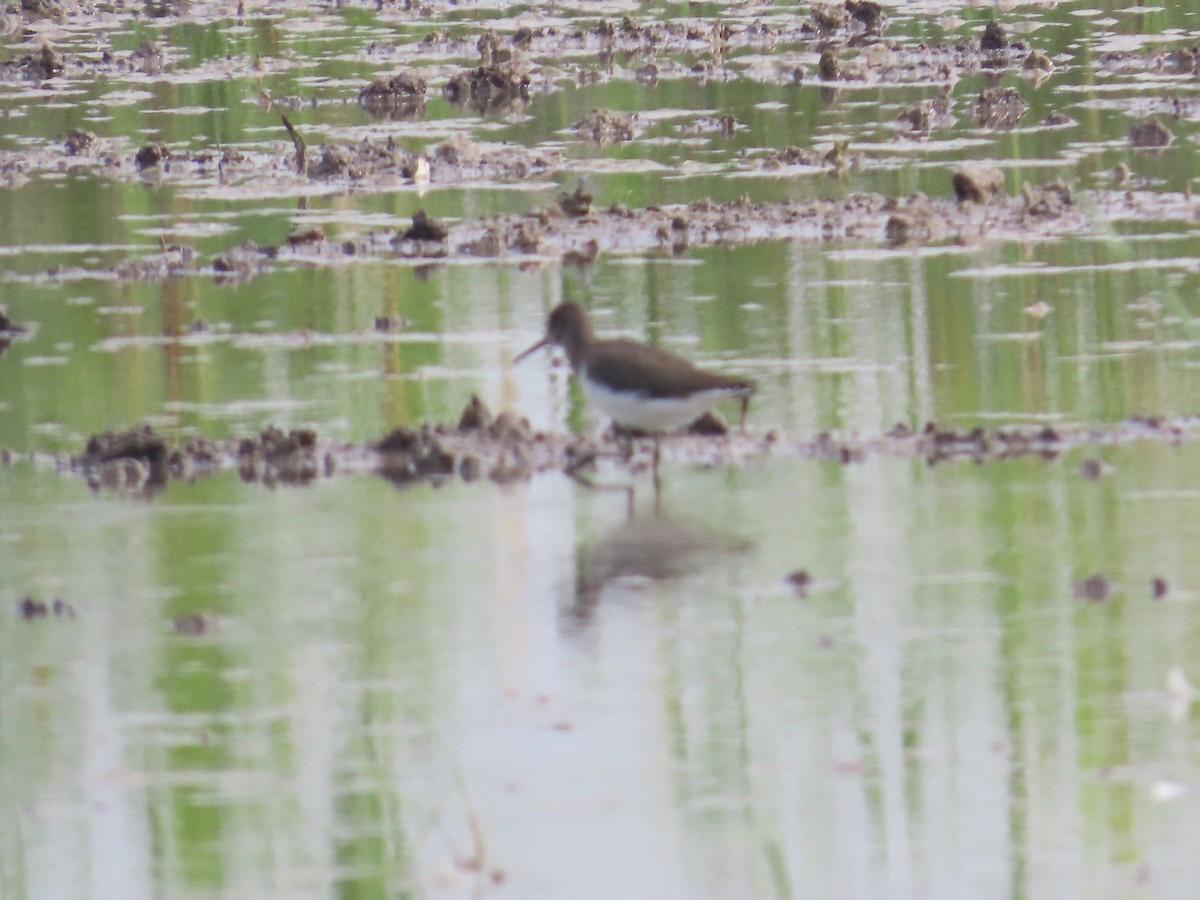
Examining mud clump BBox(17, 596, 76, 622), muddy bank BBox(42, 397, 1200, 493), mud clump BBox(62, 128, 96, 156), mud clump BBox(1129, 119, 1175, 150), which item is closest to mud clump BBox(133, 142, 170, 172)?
mud clump BBox(62, 128, 96, 156)

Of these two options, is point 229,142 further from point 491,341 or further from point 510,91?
point 491,341

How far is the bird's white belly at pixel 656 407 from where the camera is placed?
8.34 metres

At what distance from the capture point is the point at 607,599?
6.92 meters

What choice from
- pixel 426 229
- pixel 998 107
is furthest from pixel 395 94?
pixel 426 229

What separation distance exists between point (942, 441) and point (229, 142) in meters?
9.92

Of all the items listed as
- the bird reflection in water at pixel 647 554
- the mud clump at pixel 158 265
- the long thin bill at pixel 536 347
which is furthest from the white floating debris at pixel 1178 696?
the mud clump at pixel 158 265

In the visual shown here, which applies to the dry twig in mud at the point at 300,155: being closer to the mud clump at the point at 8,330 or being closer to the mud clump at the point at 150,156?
the mud clump at the point at 150,156

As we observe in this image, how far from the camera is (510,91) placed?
19484 millimetres

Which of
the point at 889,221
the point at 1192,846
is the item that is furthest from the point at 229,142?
the point at 1192,846

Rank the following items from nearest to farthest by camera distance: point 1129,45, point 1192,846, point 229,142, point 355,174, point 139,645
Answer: point 1192,846 → point 139,645 → point 355,174 → point 229,142 → point 1129,45

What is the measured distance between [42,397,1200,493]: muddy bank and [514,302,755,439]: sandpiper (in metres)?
0.12

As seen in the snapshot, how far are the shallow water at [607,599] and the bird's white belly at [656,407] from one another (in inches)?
9.3

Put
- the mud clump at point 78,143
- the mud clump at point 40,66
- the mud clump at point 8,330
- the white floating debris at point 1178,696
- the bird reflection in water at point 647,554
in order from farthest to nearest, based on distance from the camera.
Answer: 1. the mud clump at point 40,66
2. the mud clump at point 78,143
3. the mud clump at point 8,330
4. the bird reflection in water at point 647,554
5. the white floating debris at point 1178,696

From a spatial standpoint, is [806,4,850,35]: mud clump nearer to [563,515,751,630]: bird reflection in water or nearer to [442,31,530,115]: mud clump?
[442,31,530,115]: mud clump
